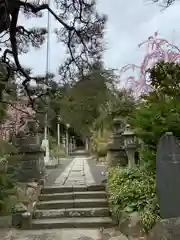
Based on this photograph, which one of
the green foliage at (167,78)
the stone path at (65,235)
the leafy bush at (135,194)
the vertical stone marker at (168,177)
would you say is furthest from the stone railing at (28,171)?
the green foliage at (167,78)

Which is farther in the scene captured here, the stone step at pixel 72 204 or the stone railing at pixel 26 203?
the stone step at pixel 72 204

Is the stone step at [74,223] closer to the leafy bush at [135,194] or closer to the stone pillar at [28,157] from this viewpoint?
the leafy bush at [135,194]

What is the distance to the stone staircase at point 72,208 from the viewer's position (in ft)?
22.2

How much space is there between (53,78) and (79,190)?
2709mm

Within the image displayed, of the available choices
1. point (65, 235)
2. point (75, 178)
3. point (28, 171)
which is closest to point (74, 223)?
point (65, 235)

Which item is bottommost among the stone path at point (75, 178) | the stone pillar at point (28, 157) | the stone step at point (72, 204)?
the stone step at point (72, 204)

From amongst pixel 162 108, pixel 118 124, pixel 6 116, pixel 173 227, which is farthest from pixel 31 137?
pixel 173 227

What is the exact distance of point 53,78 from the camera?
22.5 feet

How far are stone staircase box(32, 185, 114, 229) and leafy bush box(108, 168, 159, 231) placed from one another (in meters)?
0.32

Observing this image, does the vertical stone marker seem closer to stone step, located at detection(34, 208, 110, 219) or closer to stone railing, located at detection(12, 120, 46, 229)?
stone step, located at detection(34, 208, 110, 219)

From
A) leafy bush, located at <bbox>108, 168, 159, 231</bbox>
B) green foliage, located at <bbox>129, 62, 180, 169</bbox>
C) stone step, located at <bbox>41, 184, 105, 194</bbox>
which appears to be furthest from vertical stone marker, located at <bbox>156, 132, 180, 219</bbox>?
stone step, located at <bbox>41, 184, 105, 194</bbox>

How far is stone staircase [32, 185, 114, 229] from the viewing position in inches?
267

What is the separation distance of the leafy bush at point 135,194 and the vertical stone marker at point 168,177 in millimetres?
564

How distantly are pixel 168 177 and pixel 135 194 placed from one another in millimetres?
1551
